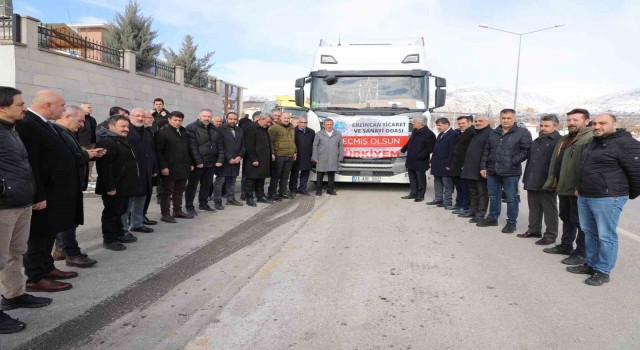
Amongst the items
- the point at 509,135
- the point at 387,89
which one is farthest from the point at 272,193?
the point at 509,135

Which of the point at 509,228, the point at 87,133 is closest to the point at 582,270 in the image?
the point at 509,228

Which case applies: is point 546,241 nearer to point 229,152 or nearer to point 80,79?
point 229,152

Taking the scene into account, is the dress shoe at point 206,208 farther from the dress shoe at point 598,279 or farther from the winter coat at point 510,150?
the dress shoe at point 598,279

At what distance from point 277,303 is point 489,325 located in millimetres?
1719

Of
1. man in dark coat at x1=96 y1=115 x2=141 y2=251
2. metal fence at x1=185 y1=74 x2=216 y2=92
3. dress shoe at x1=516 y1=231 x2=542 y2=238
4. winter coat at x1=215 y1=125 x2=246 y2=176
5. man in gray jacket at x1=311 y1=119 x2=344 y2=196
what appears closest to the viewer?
man in dark coat at x1=96 y1=115 x2=141 y2=251

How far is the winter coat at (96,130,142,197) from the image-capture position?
5.28 m

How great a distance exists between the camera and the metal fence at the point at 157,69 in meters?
19.2

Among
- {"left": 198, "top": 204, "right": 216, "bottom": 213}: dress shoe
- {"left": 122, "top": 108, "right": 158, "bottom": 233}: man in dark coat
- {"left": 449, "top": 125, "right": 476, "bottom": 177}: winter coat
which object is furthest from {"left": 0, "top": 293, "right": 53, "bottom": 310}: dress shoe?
{"left": 449, "top": 125, "right": 476, "bottom": 177}: winter coat

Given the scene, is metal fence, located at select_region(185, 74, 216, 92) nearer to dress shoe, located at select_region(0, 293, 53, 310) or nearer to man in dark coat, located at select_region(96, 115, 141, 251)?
man in dark coat, located at select_region(96, 115, 141, 251)

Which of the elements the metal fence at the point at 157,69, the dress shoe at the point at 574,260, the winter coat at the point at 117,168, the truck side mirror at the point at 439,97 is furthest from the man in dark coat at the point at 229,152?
the metal fence at the point at 157,69

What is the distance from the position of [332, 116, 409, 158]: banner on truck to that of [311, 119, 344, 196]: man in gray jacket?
32cm

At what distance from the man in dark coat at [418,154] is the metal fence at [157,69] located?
13766 mm

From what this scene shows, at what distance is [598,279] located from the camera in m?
4.53

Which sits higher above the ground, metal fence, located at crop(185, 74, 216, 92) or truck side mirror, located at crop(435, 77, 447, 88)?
metal fence, located at crop(185, 74, 216, 92)
